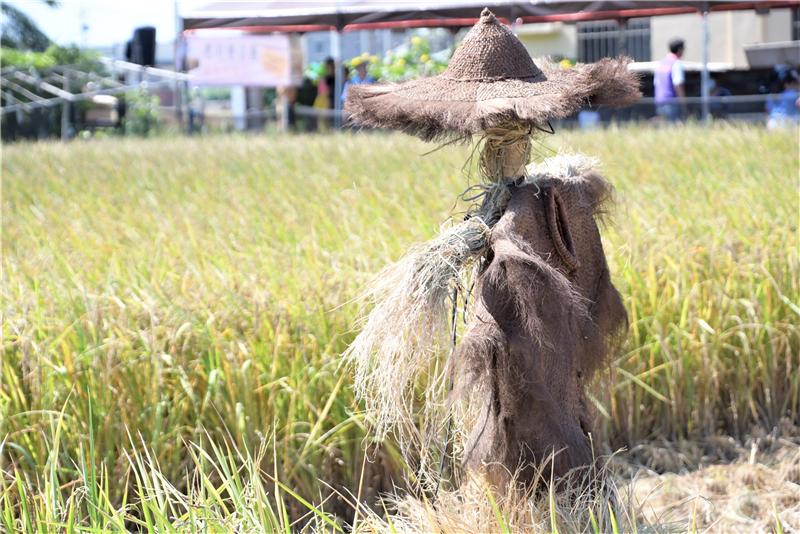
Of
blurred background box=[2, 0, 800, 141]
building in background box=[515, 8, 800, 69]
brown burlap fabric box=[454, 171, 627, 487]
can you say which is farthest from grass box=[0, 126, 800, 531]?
building in background box=[515, 8, 800, 69]

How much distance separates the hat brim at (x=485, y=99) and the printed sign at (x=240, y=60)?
955 cm

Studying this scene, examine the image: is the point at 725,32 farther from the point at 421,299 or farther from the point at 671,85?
the point at 421,299

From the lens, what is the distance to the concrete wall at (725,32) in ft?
47.0

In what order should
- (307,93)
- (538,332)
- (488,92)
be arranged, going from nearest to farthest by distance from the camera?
(538,332), (488,92), (307,93)

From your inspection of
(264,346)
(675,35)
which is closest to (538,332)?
(264,346)

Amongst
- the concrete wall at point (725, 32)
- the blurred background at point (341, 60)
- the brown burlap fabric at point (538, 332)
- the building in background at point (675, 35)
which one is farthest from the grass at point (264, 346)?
the concrete wall at point (725, 32)

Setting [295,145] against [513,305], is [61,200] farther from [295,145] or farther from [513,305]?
[513,305]

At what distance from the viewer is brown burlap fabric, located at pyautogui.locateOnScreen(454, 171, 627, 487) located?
5.97ft

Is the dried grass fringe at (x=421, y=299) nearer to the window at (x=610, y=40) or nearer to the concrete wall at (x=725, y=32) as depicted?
the concrete wall at (x=725, y=32)

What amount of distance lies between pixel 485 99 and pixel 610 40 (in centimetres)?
1527

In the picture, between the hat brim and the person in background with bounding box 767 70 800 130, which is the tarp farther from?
the hat brim

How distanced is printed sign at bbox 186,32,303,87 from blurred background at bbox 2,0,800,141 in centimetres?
1

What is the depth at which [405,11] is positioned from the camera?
423 inches

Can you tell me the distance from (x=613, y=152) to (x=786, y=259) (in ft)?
9.67
